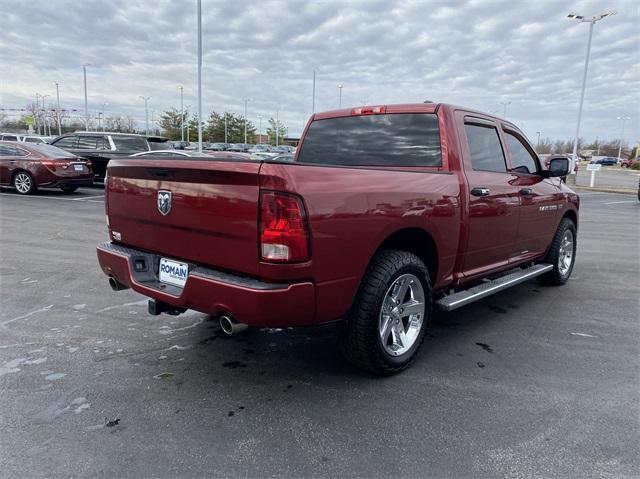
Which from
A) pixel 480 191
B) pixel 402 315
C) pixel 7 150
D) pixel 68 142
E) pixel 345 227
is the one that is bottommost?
pixel 402 315

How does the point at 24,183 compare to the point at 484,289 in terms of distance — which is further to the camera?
the point at 24,183

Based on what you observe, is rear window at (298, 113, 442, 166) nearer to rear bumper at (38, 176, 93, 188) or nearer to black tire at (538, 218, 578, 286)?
black tire at (538, 218, 578, 286)

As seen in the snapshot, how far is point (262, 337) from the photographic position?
3955 millimetres

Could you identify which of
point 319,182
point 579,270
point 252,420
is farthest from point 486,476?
point 579,270

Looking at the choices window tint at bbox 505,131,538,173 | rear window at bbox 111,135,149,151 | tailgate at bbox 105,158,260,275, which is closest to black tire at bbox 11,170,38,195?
rear window at bbox 111,135,149,151

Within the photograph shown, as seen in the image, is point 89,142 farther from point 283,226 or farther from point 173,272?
point 283,226

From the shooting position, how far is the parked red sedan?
12.9 meters

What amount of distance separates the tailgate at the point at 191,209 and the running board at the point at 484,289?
1.76 meters

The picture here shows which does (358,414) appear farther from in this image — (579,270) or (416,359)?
(579,270)

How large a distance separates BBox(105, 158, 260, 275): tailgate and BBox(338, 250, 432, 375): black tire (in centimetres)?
78

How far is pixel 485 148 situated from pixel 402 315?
1.87 meters

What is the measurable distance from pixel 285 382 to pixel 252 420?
49 cm

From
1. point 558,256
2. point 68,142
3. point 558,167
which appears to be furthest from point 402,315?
point 68,142

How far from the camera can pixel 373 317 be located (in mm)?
3043
